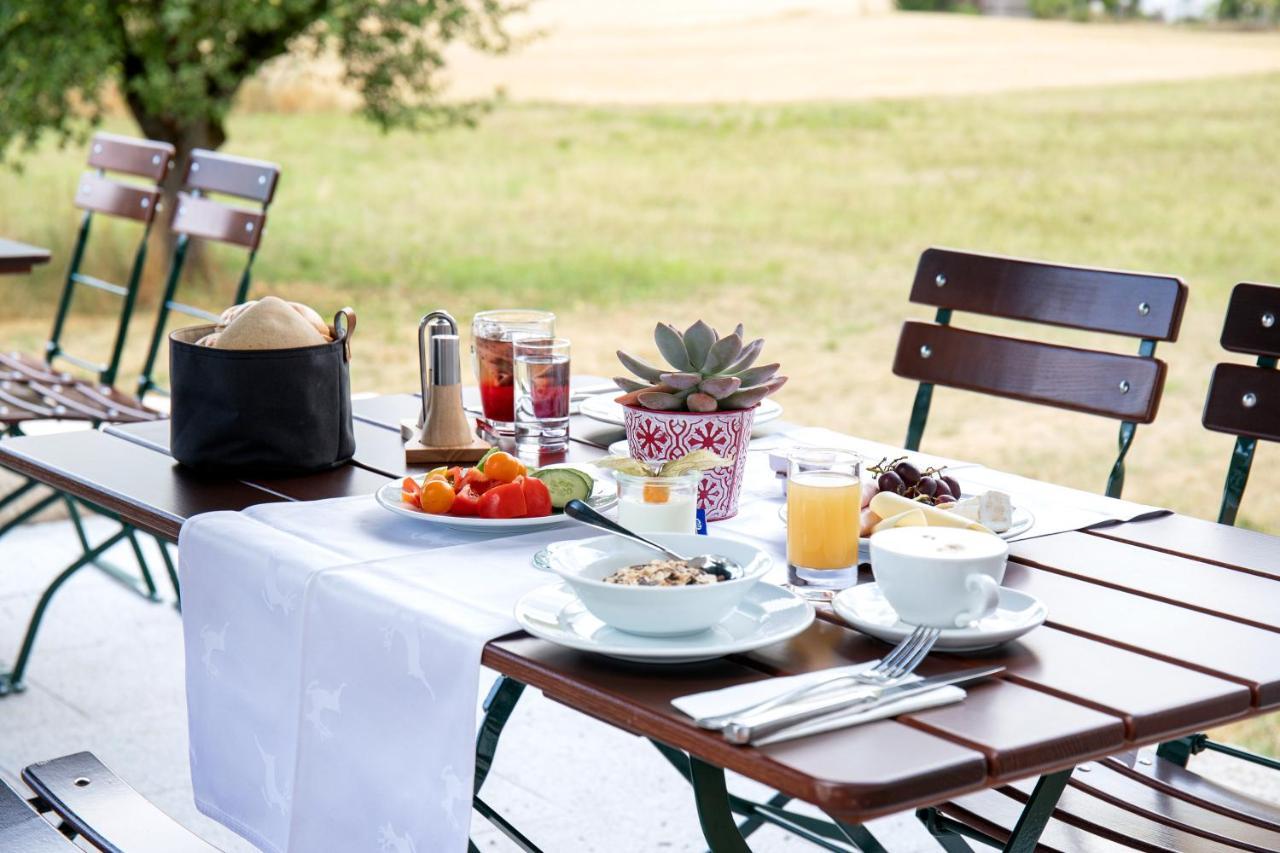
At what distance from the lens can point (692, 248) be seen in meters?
11.6

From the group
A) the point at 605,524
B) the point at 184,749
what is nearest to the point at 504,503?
the point at 605,524

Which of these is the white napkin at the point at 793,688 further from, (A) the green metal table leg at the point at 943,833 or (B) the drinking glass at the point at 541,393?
(B) the drinking glass at the point at 541,393

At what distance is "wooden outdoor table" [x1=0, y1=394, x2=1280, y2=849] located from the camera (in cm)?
106

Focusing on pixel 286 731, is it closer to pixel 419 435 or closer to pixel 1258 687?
pixel 419 435

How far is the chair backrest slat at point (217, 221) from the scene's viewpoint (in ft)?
11.0

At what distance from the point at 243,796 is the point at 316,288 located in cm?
802

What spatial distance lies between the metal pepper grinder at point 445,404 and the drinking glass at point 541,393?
72 mm

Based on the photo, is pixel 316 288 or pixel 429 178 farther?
pixel 429 178

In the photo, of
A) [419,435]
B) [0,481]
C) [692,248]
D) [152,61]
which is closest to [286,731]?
[419,435]

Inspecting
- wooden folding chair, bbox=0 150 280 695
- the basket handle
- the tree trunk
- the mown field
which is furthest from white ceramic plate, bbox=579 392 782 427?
the tree trunk

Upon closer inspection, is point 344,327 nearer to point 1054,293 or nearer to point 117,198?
point 1054,293

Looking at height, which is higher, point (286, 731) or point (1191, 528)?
point (1191, 528)

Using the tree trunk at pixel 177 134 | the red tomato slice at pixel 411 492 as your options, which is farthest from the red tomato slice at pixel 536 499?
the tree trunk at pixel 177 134

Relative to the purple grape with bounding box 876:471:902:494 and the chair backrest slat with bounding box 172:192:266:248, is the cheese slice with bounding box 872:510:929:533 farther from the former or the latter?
the chair backrest slat with bounding box 172:192:266:248
